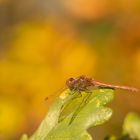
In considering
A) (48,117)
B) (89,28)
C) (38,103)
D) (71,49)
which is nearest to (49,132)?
(48,117)

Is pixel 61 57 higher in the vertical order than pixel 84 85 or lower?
lower

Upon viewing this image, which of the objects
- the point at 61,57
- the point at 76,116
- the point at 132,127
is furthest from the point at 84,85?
the point at 61,57

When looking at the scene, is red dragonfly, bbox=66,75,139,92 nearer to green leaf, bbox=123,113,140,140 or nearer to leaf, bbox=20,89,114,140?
leaf, bbox=20,89,114,140

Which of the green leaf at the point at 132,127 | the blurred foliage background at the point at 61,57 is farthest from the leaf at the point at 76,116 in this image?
the blurred foliage background at the point at 61,57

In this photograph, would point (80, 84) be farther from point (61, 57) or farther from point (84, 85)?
point (61, 57)

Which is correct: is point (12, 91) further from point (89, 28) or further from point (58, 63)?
point (89, 28)

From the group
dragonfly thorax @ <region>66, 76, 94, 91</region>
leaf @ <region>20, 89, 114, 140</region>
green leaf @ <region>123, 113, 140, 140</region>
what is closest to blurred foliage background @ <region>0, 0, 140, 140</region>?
green leaf @ <region>123, 113, 140, 140</region>
